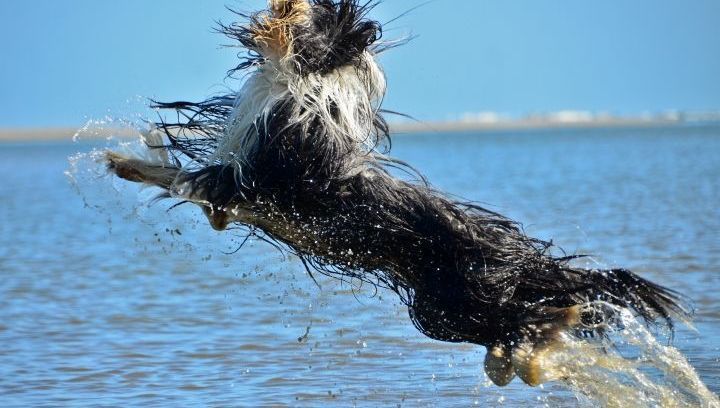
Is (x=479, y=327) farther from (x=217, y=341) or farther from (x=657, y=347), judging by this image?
(x=217, y=341)

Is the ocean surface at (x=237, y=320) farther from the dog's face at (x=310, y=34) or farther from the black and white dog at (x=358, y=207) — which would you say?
the dog's face at (x=310, y=34)

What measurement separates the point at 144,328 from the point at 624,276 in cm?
383

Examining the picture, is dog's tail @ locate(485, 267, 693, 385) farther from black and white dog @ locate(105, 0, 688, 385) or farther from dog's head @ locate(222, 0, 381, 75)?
dog's head @ locate(222, 0, 381, 75)

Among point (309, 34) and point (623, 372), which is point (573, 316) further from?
point (309, 34)

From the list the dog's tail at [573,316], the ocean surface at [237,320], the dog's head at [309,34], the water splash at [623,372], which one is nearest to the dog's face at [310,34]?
the dog's head at [309,34]

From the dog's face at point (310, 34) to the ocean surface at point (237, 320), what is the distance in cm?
99

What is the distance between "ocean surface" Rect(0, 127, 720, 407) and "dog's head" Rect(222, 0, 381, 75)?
98cm

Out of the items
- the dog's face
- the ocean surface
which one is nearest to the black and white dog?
the dog's face

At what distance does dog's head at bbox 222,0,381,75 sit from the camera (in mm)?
5164

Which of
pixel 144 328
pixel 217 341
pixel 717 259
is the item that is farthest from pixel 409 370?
pixel 717 259

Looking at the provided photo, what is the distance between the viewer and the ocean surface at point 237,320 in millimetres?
6285

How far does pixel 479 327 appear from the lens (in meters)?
5.10

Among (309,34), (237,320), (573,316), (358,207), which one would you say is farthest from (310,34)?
(237,320)

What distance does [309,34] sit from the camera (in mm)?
5184
